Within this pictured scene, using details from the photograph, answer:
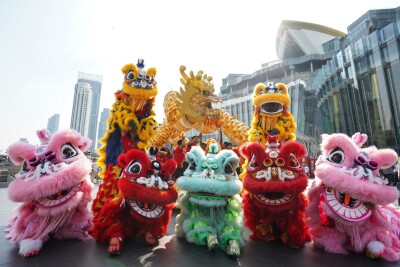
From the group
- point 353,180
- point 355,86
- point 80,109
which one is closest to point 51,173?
point 353,180

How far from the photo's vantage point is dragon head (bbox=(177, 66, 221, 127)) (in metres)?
6.26

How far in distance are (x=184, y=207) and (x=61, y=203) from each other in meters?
1.51

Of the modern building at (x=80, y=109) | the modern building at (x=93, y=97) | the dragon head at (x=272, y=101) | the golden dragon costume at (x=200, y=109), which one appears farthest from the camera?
the modern building at (x=93, y=97)

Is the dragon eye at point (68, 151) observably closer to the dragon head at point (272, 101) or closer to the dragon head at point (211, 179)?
the dragon head at point (211, 179)

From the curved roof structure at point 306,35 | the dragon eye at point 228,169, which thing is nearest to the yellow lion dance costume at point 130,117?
the dragon eye at point 228,169

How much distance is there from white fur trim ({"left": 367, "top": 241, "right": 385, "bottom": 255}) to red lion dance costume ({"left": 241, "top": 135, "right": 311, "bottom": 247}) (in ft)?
2.34

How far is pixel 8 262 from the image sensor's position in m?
2.49

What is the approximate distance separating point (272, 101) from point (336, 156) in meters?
2.01

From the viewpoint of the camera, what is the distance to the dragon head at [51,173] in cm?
270

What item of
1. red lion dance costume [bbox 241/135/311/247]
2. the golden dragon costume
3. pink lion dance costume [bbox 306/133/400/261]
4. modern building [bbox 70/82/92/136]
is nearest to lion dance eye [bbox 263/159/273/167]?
red lion dance costume [bbox 241/135/311/247]

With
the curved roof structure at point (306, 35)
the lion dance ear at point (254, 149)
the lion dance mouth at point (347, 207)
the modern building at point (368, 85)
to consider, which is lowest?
the lion dance mouth at point (347, 207)

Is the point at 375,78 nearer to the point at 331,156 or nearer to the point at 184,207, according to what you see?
the point at 331,156

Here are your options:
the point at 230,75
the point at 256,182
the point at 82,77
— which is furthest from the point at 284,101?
the point at 82,77

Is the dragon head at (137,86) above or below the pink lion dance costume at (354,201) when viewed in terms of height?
above
